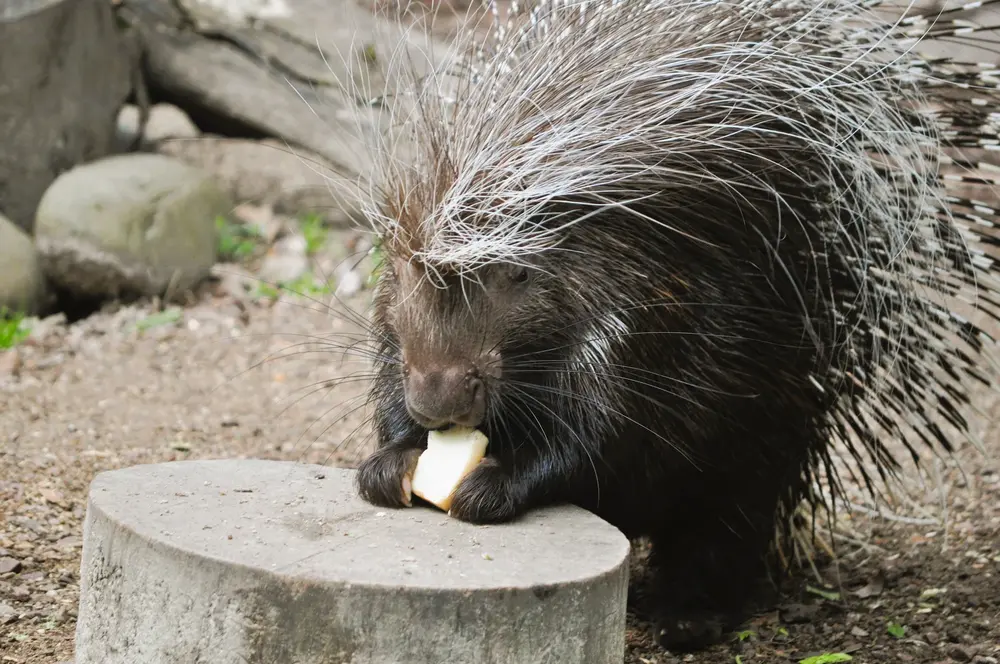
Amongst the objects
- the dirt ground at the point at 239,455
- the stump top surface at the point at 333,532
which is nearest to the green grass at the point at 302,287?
the dirt ground at the point at 239,455

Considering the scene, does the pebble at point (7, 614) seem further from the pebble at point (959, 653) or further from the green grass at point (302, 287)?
the green grass at point (302, 287)

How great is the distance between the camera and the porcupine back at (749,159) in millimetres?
2740

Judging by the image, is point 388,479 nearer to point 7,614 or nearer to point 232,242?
point 7,614

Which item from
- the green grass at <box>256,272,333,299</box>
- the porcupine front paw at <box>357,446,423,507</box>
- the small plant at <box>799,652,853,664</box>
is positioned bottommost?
the small plant at <box>799,652,853,664</box>

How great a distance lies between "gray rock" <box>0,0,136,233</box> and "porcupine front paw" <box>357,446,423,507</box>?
4569mm

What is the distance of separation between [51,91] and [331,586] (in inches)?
208

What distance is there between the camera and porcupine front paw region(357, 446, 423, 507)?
8.83ft

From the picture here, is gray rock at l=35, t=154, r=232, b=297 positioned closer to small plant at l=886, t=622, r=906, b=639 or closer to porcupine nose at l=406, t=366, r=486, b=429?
porcupine nose at l=406, t=366, r=486, b=429

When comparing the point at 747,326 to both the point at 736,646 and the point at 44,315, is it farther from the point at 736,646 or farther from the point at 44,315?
the point at 44,315

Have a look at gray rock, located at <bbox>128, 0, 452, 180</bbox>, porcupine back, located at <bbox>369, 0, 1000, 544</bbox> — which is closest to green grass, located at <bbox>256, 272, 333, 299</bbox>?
gray rock, located at <bbox>128, 0, 452, 180</bbox>

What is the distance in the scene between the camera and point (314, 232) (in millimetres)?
7152

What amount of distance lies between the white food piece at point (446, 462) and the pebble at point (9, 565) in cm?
127

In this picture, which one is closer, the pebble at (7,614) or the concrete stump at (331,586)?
the concrete stump at (331,586)

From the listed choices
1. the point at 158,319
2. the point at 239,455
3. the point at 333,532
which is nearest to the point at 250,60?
the point at 158,319
